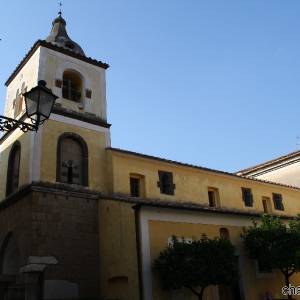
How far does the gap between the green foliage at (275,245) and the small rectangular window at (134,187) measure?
19.1ft

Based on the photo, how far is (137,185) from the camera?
70.0 ft

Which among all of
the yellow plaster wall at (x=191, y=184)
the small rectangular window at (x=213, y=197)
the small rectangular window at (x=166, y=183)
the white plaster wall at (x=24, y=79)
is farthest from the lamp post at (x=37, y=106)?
the small rectangular window at (x=213, y=197)

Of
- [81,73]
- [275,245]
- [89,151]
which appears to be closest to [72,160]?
[89,151]

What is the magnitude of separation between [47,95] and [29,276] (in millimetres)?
10753

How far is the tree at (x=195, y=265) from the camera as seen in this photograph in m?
15.0

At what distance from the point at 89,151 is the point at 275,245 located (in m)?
10.2

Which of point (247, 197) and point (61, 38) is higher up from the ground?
point (61, 38)

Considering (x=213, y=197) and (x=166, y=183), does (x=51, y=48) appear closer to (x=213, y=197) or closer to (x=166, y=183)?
(x=166, y=183)

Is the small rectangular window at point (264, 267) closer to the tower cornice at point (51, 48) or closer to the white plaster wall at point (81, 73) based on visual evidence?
the white plaster wall at point (81, 73)

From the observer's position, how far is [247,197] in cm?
2656

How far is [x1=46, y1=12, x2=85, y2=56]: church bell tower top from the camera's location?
23.3m

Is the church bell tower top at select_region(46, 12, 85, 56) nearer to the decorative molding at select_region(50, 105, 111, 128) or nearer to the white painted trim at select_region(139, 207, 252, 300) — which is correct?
the decorative molding at select_region(50, 105, 111, 128)

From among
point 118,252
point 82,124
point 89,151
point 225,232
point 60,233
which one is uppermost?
point 82,124

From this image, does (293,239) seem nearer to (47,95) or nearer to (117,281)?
(117,281)
